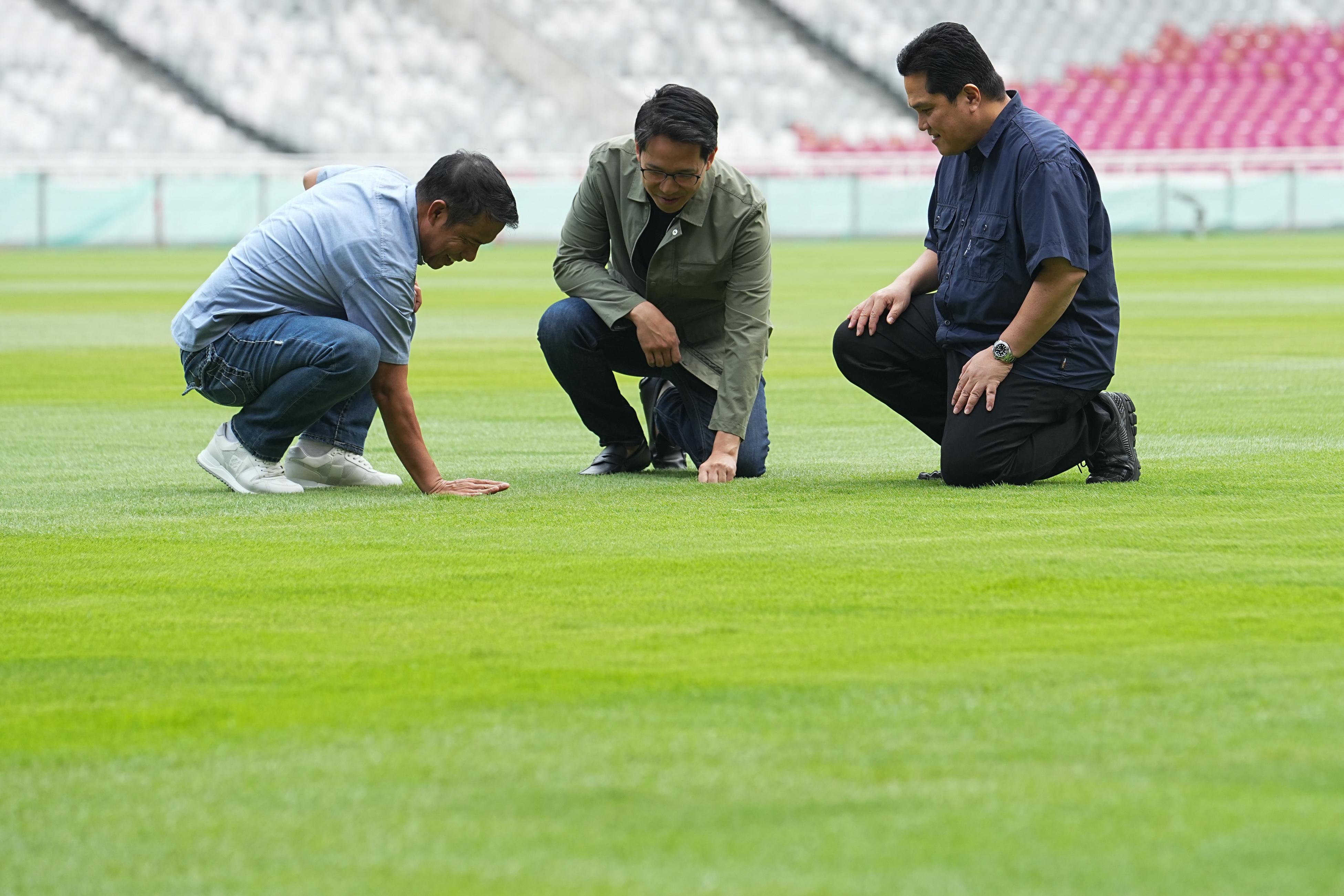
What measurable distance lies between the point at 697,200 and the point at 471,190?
2.49ft

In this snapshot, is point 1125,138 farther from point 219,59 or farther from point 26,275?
point 26,275

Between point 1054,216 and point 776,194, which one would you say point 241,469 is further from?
point 776,194

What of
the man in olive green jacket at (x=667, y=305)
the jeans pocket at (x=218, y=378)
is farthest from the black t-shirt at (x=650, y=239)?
the jeans pocket at (x=218, y=378)

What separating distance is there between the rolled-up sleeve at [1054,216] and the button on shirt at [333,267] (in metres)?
1.56

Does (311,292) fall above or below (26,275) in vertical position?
above

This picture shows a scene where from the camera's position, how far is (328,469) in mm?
5098

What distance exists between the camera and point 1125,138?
3073 centimetres

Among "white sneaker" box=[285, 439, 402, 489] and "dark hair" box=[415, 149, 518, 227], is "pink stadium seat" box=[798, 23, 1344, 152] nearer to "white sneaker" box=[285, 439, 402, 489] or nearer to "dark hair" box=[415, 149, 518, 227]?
"white sneaker" box=[285, 439, 402, 489]

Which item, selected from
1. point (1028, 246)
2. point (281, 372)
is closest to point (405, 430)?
point (281, 372)

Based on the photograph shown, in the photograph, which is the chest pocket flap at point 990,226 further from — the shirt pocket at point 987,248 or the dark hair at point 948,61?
the dark hair at point 948,61

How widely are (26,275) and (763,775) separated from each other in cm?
1810

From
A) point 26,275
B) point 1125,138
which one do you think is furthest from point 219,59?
point 1125,138

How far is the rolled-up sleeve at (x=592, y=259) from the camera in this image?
5.14m

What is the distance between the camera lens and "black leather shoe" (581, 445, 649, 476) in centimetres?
536
